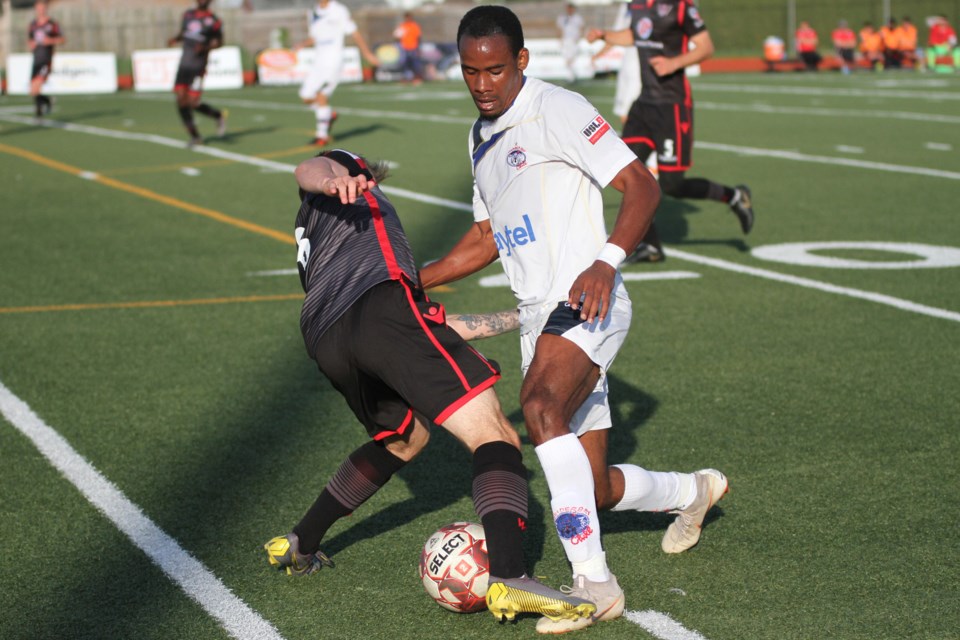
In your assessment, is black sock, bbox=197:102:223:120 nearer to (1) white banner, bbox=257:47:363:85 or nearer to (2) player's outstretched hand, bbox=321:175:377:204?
(2) player's outstretched hand, bbox=321:175:377:204

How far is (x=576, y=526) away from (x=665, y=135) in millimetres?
6770

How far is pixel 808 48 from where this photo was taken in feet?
140

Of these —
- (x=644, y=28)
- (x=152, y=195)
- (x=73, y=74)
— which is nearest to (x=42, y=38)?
(x=73, y=74)

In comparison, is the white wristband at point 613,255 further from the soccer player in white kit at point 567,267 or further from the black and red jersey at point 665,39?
the black and red jersey at point 665,39

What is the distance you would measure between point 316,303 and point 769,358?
12.6 ft

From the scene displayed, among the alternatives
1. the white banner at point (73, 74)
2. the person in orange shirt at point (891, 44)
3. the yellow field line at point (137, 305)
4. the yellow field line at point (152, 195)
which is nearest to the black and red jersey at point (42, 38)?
the yellow field line at point (152, 195)

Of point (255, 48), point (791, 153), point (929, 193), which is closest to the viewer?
point (929, 193)

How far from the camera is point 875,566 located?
4559mm

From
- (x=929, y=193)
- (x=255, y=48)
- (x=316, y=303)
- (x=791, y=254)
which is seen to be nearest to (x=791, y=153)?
(x=929, y=193)

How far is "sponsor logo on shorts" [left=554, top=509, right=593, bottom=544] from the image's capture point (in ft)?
13.6

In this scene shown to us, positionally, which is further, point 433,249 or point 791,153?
point 791,153

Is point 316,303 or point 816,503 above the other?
point 316,303

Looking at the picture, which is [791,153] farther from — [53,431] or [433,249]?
[53,431]

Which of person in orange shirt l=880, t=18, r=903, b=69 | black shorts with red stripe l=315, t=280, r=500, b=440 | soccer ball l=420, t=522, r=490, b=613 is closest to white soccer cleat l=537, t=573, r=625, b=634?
soccer ball l=420, t=522, r=490, b=613
